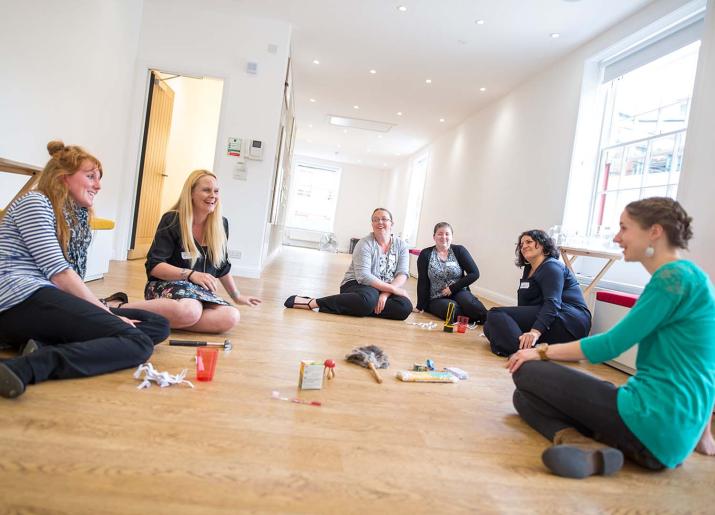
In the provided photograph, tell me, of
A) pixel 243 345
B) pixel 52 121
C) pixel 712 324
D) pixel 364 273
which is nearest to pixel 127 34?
pixel 52 121

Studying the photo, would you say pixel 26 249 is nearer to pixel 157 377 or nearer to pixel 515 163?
pixel 157 377

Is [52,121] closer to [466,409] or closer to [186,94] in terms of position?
[466,409]

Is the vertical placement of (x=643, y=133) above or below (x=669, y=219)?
above

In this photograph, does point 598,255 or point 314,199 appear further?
point 314,199

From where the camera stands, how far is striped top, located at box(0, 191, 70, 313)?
5.58 feet

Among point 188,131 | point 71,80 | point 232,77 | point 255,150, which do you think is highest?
point 232,77

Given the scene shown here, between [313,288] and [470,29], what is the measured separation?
333 cm

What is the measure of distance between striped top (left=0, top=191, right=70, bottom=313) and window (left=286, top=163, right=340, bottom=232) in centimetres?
1518

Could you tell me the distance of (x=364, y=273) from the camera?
391 cm

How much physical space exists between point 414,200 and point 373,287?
9.08 meters

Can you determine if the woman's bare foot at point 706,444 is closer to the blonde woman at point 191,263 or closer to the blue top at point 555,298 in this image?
the blue top at point 555,298

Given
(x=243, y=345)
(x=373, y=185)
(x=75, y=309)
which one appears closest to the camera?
(x=75, y=309)

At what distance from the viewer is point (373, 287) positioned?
13.0 feet

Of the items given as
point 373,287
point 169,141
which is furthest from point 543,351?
point 169,141
